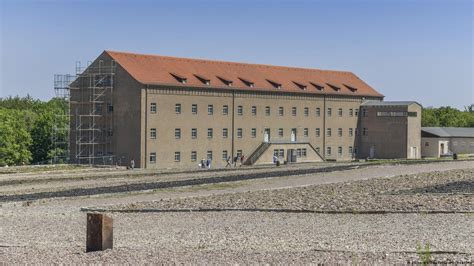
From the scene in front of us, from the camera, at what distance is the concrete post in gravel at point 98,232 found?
1612 cm

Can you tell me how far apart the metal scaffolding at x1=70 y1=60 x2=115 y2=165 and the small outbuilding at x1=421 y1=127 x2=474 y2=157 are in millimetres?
42720

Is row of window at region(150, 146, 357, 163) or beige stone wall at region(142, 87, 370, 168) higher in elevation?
beige stone wall at region(142, 87, 370, 168)

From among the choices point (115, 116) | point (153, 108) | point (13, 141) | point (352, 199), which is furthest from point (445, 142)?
point (352, 199)

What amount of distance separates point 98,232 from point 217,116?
54.7 m

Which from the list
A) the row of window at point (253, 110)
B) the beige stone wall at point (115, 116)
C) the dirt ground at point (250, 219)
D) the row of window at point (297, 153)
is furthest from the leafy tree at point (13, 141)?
the dirt ground at point (250, 219)

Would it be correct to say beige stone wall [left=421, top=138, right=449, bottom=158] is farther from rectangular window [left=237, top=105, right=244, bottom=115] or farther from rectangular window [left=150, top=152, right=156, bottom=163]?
rectangular window [left=150, top=152, right=156, bottom=163]

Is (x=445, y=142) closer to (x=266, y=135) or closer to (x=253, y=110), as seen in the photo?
(x=266, y=135)

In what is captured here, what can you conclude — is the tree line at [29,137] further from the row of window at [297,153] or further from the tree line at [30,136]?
Answer: the row of window at [297,153]

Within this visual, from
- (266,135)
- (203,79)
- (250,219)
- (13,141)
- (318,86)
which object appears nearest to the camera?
(250,219)

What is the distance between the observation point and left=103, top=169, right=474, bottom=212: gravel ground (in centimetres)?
2622

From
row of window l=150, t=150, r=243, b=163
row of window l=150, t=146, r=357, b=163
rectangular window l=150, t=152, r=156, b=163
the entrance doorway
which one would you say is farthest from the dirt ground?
the entrance doorway

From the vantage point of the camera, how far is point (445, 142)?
3617 inches

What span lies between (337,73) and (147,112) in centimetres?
3399

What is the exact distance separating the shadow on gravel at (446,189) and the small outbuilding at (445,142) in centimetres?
5395
